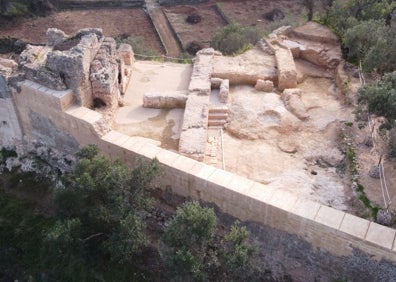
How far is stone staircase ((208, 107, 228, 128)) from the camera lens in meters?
14.5

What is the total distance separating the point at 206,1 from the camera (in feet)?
128

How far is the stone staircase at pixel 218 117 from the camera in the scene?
14516 millimetres

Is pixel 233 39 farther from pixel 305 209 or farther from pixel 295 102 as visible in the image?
pixel 305 209

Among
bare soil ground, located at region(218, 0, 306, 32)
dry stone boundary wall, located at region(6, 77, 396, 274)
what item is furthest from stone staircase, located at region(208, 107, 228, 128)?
bare soil ground, located at region(218, 0, 306, 32)

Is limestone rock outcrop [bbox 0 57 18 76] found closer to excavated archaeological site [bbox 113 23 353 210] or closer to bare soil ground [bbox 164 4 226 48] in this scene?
excavated archaeological site [bbox 113 23 353 210]

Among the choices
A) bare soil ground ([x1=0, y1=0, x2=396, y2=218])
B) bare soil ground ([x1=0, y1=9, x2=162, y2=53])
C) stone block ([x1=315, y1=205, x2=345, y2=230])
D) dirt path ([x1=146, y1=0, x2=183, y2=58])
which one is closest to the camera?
stone block ([x1=315, y1=205, x2=345, y2=230])

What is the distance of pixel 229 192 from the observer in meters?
10.7

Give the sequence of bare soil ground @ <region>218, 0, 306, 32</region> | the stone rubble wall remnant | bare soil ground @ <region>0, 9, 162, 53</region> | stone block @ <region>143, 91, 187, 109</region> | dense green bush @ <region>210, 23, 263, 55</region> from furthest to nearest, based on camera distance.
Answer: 1. bare soil ground @ <region>218, 0, 306, 32</region>
2. bare soil ground @ <region>0, 9, 162, 53</region>
3. dense green bush @ <region>210, 23, 263, 55</region>
4. stone block @ <region>143, 91, 187, 109</region>
5. the stone rubble wall remnant

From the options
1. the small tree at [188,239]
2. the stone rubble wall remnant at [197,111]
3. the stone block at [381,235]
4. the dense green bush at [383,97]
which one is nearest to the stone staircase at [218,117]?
the stone rubble wall remnant at [197,111]

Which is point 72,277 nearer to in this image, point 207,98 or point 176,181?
point 176,181

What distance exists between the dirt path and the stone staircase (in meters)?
15.8

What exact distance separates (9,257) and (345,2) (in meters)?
16.7

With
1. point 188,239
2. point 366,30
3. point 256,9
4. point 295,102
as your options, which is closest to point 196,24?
point 256,9

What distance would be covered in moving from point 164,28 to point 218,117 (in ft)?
70.1
